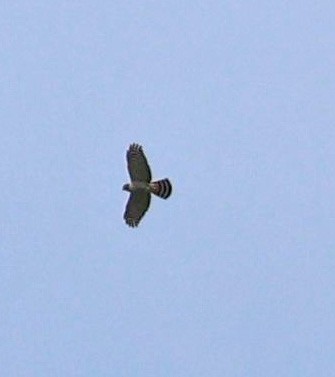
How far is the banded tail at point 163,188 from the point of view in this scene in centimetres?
5419

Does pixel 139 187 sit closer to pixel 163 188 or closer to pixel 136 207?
pixel 136 207

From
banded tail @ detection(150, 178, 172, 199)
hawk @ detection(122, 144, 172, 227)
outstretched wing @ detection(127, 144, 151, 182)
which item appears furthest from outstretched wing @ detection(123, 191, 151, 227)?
banded tail @ detection(150, 178, 172, 199)

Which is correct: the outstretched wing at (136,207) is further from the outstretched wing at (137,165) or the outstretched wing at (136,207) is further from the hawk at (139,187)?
the outstretched wing at (137,165)

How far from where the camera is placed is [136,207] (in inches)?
2192

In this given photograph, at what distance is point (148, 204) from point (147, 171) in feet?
4.05

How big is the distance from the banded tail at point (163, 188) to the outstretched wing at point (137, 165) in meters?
0.49

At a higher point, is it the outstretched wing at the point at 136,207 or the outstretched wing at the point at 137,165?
the outstretched wing at the point at 137,165

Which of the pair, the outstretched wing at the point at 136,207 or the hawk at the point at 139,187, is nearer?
the hawk at the point at 139,187

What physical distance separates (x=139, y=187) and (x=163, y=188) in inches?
40.7

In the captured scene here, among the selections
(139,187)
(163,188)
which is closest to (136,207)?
(139,187)

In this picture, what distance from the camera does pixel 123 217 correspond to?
5575cm

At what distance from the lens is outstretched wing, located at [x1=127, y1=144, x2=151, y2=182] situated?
54312mm

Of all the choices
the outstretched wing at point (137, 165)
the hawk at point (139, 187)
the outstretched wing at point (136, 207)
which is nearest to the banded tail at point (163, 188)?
the hawk at point (139, 187)

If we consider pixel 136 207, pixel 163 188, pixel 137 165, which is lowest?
pixel 163 188
